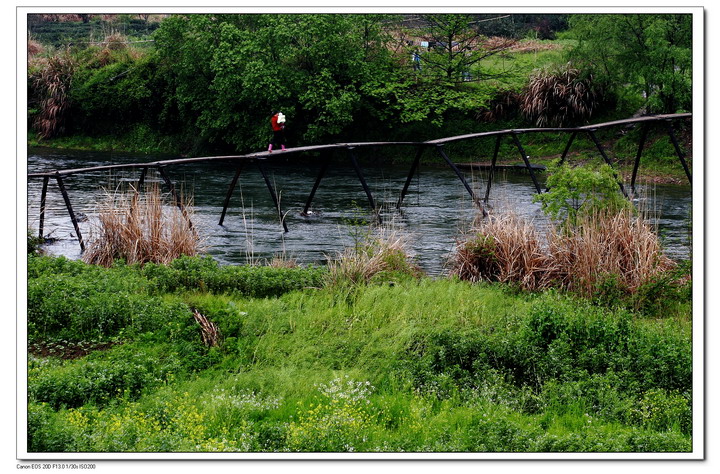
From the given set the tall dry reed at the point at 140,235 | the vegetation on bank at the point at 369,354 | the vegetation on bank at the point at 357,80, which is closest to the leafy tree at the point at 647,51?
the vegetation on bank at the point at 357,80

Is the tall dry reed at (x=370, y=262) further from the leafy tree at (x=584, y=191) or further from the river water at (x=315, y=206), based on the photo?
the leafy tree at (x=584, y=191)

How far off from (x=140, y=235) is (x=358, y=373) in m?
5.38

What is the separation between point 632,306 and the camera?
31.6 feet

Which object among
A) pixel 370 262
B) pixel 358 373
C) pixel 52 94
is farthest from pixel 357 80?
pixel 358 373

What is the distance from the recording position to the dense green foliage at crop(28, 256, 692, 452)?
617 centimetres

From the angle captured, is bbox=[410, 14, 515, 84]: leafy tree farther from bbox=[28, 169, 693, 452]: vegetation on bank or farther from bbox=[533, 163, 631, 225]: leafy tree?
bbox=[28, 169, 693, 452]: vegetation on bank

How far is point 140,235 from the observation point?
1193cm

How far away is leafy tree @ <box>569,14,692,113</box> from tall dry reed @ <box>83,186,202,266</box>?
14388 millimetres

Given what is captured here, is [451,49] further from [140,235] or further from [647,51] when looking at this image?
[140,235]

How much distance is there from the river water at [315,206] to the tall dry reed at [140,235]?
1.61 feet

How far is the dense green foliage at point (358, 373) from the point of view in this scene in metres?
6.17
